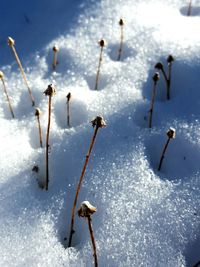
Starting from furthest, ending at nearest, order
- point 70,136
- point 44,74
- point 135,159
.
→ point 44,74, point 70,136, point 135,159

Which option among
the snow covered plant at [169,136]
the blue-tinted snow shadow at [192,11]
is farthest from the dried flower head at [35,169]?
the blue-tinted snow shadow at [192,11]

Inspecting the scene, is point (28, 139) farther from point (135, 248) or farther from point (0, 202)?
point (135, 248)

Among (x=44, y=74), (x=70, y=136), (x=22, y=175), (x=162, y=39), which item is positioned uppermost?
(x=162, y=39)

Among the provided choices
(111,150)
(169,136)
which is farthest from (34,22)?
(169,136)

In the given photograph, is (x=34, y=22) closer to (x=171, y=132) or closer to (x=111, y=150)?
(x=111, y=150)

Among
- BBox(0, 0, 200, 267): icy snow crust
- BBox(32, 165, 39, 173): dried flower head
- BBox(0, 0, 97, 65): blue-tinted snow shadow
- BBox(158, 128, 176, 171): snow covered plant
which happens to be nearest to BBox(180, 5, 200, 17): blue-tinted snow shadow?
BBox(0, 0, 200, 267): icy snow crust

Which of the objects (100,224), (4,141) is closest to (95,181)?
(100,224)
